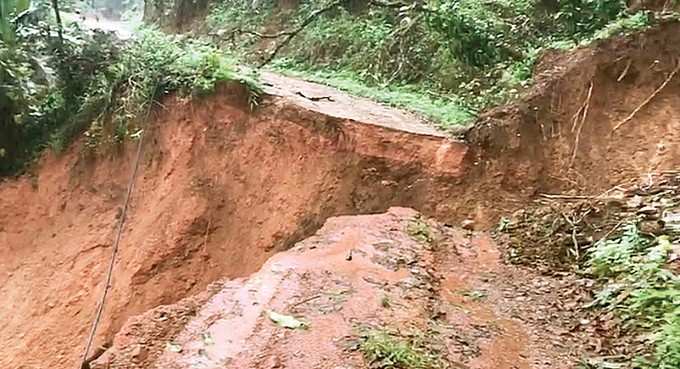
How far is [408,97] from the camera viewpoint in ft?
32.1

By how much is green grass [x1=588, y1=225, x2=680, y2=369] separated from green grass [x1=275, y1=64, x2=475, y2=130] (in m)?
2.87

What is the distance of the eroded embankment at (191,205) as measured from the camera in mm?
7441

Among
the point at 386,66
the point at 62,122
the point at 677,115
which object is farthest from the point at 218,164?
the point at 677,115

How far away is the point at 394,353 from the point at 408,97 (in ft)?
20.8

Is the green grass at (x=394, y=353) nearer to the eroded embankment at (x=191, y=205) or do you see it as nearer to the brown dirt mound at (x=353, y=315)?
the brown dirt mound at (x=353, y=315)

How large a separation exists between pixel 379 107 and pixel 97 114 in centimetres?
348

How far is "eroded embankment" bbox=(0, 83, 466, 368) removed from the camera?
7.44 meters

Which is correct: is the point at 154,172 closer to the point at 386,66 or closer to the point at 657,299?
the point at 386,66

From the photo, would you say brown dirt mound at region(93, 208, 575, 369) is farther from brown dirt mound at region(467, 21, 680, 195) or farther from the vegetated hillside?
the vegetated hillside

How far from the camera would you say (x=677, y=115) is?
21.2ft

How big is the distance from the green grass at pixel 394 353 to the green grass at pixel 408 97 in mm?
4135

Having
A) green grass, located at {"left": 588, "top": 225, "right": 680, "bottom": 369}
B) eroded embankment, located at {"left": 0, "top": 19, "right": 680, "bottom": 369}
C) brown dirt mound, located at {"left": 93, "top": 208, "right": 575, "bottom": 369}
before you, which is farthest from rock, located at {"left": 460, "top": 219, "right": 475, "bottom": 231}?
green grass, located at {"left": 588, "top": 225, "right": 680, "bottom": 369}

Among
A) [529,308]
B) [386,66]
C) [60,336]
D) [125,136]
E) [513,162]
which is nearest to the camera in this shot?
[529,308]

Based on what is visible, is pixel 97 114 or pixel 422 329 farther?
pixel 97 114
